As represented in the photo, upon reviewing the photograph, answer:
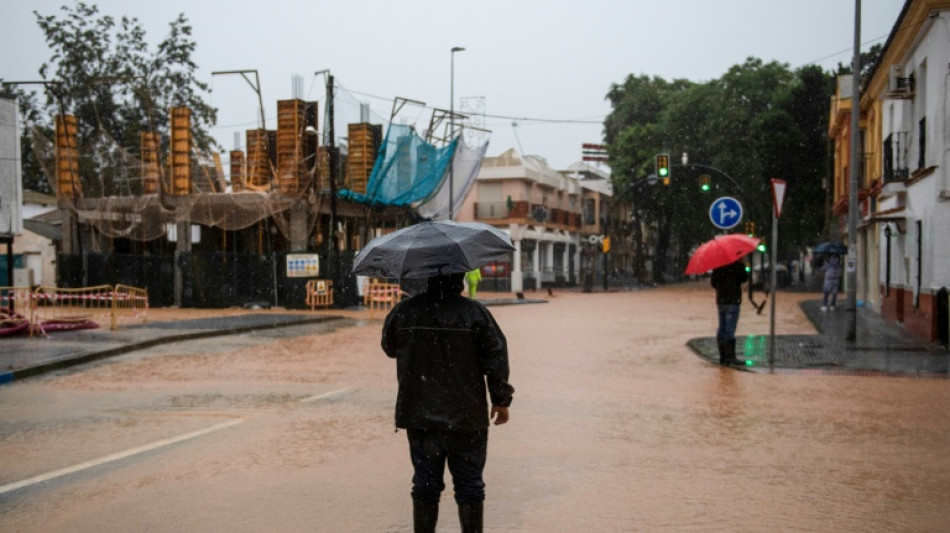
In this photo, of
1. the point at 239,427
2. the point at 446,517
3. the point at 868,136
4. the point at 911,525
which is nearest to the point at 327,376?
the point at 239,427

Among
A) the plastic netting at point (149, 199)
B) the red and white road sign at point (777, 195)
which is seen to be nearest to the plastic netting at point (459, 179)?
the plastic netting at point (149, 199)

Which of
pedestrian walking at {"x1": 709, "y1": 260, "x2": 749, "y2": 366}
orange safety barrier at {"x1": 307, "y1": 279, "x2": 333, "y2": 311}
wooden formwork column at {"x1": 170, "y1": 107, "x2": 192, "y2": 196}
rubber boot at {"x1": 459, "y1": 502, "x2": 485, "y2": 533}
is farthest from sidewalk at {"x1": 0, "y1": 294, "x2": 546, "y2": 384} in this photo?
pedestrian walking at {"x1": 709, "y1": 260, "x2": 749, "y2": 366}

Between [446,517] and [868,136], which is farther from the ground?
[868,136]

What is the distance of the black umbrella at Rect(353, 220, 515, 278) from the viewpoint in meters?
4.34

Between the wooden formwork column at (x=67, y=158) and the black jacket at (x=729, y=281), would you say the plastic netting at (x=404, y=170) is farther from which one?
the black jacket at (x=729, y=281)

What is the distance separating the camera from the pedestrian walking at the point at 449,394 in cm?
427

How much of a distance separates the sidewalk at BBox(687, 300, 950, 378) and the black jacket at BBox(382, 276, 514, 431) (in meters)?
9.13

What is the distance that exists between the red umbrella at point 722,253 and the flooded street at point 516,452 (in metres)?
1.53

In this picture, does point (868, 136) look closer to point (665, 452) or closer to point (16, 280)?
point (665, 452)

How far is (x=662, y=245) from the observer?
62.8 meters

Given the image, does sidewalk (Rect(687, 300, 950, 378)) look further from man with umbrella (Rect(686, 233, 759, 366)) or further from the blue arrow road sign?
the blue arrow road sign

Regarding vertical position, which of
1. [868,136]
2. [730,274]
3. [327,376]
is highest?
[868,136]

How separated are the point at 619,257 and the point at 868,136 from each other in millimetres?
53012

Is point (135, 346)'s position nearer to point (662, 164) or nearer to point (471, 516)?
point (471, 516)
